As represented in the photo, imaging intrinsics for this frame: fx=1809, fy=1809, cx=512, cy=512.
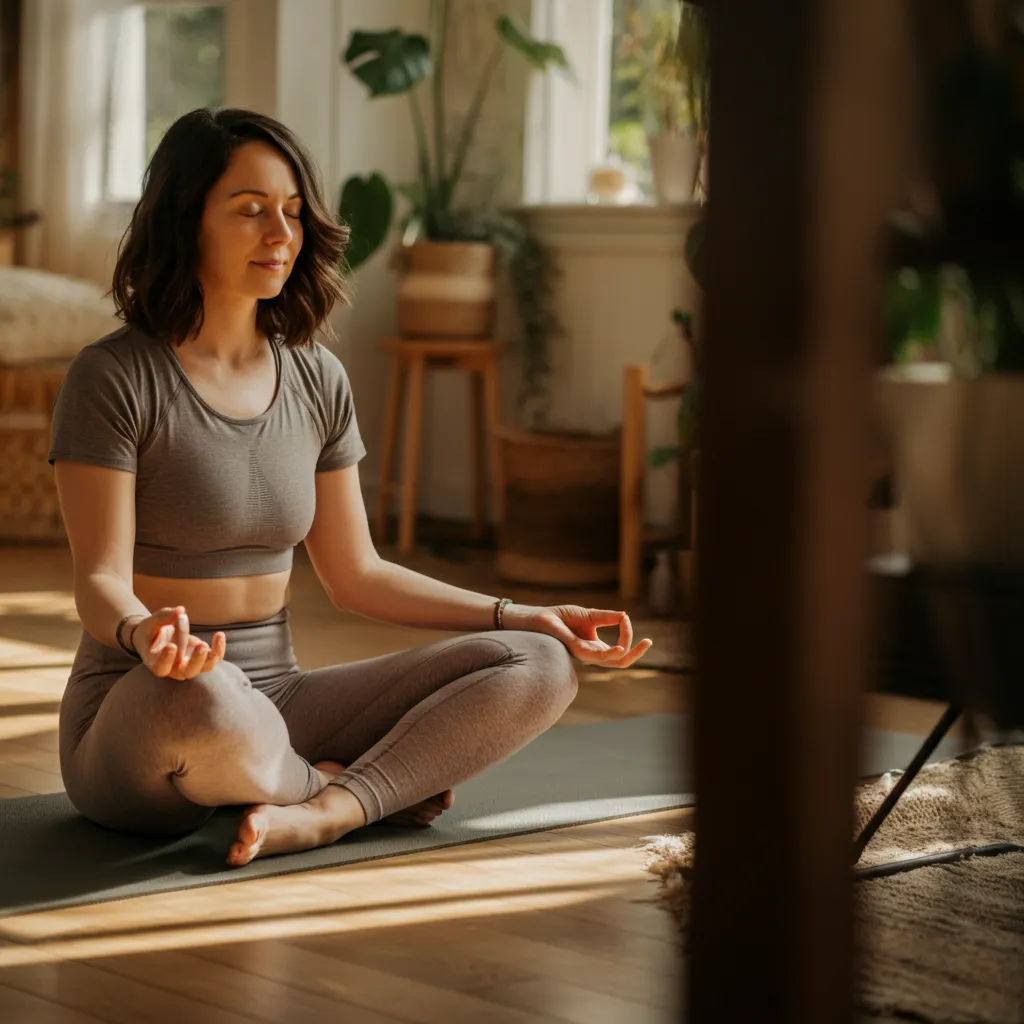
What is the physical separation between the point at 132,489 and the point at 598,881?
706mm

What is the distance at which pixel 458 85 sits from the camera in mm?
5457

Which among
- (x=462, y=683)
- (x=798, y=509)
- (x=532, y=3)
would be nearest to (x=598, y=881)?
(x=462, y=683)

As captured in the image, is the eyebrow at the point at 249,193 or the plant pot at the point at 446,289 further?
the plant pot at the point at 446,289

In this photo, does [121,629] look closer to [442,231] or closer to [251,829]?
[251,829]

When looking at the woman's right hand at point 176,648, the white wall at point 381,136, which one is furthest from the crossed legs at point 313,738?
the white wall at point 381,136

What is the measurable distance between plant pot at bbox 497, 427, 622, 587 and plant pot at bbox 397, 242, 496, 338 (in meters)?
0.59

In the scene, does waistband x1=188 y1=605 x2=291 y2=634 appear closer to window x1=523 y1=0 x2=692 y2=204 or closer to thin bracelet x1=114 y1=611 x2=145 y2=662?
thin bracelet x1=114 y1=611 x2=145 y2=662

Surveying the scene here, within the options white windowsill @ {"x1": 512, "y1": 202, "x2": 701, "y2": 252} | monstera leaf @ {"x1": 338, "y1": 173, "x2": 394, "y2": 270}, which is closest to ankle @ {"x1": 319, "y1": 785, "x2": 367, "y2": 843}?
white windowsill @ {"x1": 512, "y1": 202, "x2": 701, "y2": 252}

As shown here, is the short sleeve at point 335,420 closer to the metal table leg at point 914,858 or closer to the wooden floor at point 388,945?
the wooden floor at point 388,945

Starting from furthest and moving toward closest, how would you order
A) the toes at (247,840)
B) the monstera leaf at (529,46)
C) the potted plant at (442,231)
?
the potted plant at (442,231)
the monstera leaf at (529,46)
the toes at (247,840)

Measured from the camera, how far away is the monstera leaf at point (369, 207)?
509cm

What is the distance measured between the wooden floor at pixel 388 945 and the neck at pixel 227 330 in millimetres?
653

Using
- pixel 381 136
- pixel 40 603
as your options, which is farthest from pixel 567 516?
pixel 381 136

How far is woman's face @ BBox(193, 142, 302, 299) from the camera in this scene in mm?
2158
